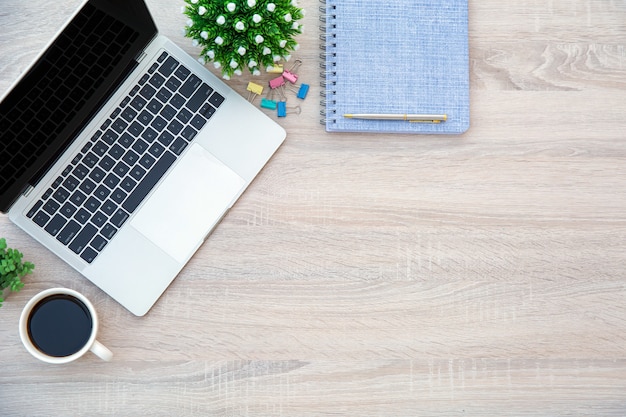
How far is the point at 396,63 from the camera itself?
955mm

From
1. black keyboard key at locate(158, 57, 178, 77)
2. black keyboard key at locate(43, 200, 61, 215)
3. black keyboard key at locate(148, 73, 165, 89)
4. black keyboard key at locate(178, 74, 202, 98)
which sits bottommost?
black keyboard key at locate(43, 200, 61, 215)

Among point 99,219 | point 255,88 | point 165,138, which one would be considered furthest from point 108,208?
point 255,88

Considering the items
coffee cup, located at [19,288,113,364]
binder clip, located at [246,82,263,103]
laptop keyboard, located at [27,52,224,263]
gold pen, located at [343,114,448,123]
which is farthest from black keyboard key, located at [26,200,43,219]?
gold pen, located at [343,114,448,123]

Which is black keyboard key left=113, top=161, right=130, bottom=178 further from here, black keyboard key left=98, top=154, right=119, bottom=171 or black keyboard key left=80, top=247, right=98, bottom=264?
black keyboard key left=80, top=247, right=98, bottom=264

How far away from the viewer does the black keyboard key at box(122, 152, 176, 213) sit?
902mm

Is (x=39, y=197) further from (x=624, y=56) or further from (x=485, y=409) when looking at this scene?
(x=624, y=56)

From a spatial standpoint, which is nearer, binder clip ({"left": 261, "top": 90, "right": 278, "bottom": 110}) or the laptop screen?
the laptop screen

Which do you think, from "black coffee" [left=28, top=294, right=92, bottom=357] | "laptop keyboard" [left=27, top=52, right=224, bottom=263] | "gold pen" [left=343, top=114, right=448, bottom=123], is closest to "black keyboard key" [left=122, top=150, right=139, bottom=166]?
"laptop keyboard" [left=27, top=52, right=224, bottom=263]

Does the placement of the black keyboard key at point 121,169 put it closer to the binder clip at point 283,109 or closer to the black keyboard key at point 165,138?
the black keyboard key at point 165,138

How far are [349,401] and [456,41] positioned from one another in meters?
A: 0.56

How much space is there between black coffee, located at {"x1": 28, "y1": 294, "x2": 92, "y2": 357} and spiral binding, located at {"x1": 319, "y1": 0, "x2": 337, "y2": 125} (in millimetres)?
437

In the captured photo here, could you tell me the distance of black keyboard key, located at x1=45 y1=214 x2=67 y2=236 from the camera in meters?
0.88

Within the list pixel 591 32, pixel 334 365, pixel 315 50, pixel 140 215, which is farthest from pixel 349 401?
pixel 591 32

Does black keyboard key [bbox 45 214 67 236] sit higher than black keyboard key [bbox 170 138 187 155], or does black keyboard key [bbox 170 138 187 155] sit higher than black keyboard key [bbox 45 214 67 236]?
black keyboard key [bbox 170 138 187 155]
